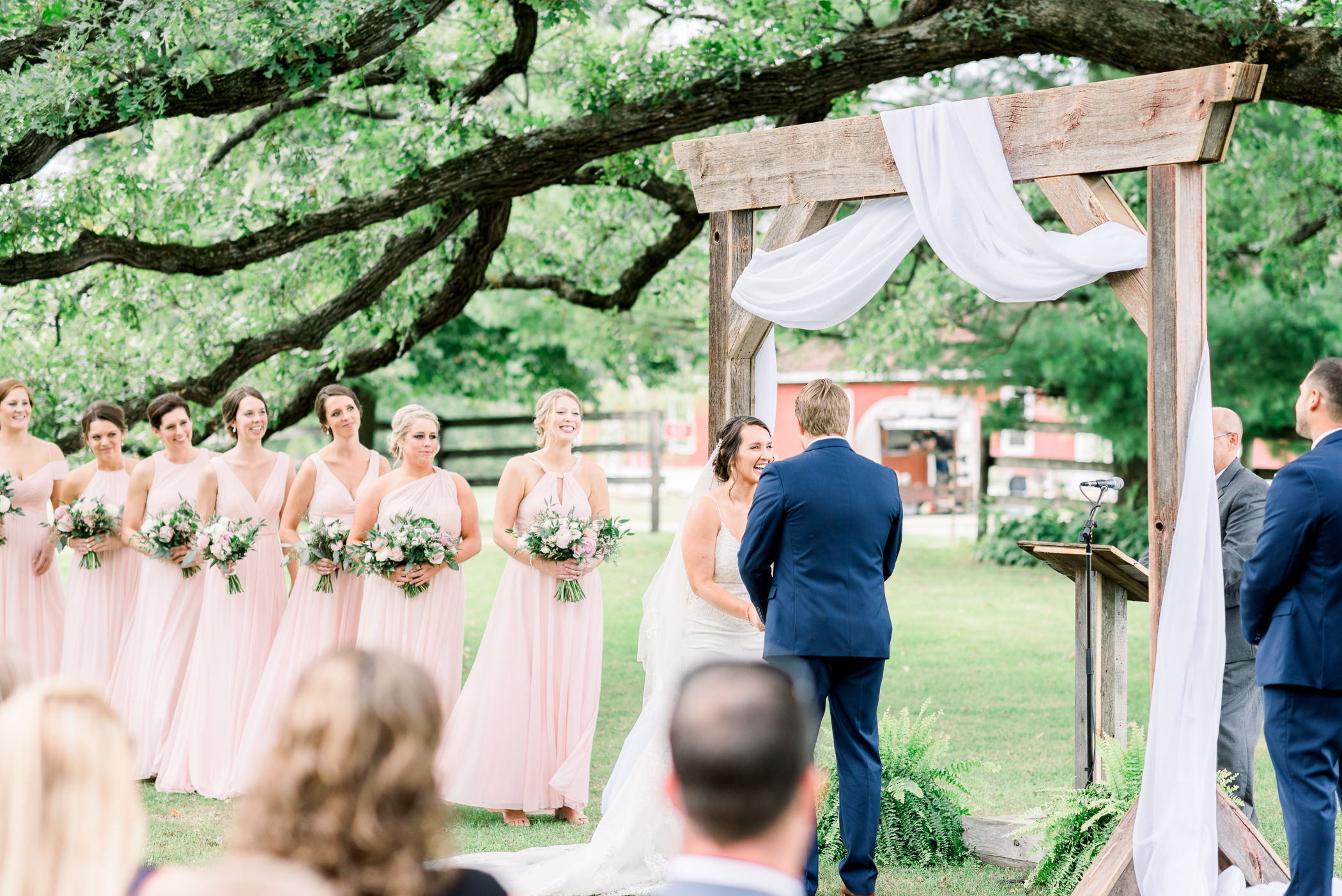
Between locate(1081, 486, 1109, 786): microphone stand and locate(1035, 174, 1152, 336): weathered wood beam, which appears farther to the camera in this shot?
locate(1081, 486, 1109, 786): microphone stand

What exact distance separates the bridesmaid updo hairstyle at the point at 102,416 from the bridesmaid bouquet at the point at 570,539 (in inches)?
116

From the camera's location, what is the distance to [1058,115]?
554 cm

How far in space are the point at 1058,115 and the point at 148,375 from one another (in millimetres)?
7515

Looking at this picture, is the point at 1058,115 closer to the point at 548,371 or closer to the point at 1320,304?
the point at 1320,304

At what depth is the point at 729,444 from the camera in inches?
232

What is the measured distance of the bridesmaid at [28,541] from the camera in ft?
26.4

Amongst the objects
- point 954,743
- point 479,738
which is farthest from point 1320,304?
point 479,738

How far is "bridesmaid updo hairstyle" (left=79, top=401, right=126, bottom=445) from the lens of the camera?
796 cm

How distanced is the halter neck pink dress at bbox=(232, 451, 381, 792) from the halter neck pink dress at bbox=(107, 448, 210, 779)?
1.99ft

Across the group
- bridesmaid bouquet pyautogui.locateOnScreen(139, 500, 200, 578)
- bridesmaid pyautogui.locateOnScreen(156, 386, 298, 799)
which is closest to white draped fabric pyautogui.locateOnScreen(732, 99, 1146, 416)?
bridesmaid pyautogui.locateOnScreen(156, 386, 298, 799)

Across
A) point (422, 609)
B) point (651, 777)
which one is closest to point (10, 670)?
point (651, 777)

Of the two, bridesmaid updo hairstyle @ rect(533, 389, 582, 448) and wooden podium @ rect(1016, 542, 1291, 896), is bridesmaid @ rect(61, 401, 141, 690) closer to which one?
bridesmaid updo hairstyle @ rect(533, 389, 582, 448)

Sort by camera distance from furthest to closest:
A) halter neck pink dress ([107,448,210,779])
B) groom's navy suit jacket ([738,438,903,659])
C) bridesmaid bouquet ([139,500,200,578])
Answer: halter neck pink dress ([107,448,210,779]), bridesmaid bouquet ([139,500,200,578]), groom's navy suit jacket ([738,438,903,659])

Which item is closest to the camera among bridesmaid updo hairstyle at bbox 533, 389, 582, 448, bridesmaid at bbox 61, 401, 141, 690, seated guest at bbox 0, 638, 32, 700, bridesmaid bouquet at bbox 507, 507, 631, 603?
seated guest at bbox 0, 638, 32, 700
